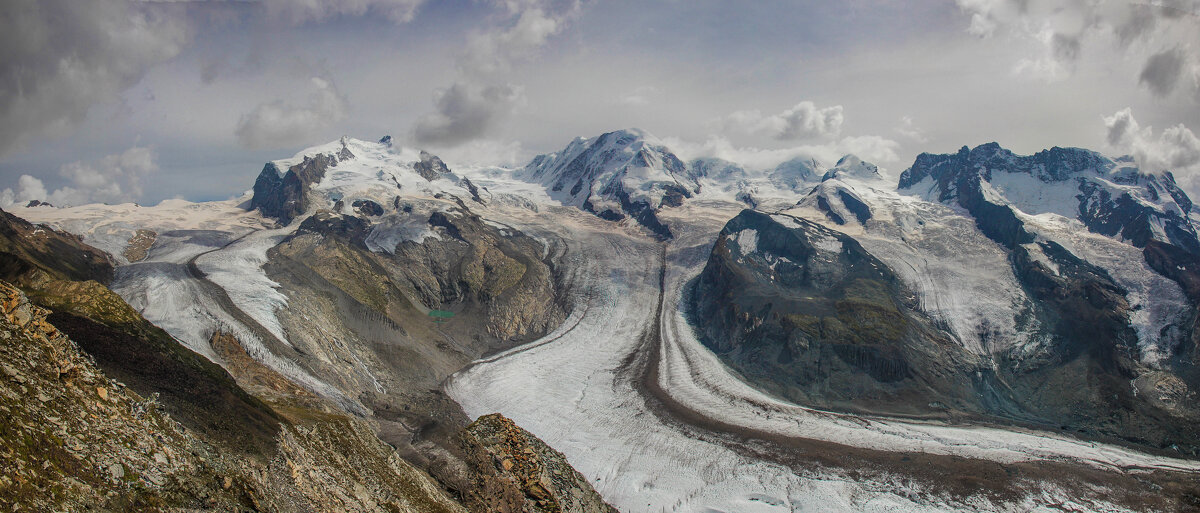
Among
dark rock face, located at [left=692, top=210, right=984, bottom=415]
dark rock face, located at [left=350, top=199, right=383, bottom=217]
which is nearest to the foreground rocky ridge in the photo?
dark rock face, located at [left=692, top=210, right=984, bottom=415]

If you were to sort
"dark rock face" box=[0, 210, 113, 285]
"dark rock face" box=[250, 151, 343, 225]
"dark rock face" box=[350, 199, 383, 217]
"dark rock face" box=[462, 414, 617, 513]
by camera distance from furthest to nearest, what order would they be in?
"dark rock face" box=[250, 151, 343, 225] < "dark rock face" box=[350, 199, 383, 217] < "dark rock face" box=[0, 210, 113, 285] < "dark rock face" box=[462, 414, 617, 513]

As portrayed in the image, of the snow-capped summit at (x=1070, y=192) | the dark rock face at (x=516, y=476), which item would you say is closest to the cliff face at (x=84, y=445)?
the dark rock face at (x=516, y=476)

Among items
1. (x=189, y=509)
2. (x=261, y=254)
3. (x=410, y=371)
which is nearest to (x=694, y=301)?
(x=410, y=371)

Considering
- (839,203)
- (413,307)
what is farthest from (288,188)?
(839,203)

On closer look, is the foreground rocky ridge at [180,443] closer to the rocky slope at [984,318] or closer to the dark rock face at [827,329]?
the dark rock face at [827,329]

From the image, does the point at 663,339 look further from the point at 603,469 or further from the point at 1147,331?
the point at 1147,331

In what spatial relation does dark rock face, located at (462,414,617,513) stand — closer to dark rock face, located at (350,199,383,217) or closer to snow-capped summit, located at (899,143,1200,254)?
snow-capped summit, located at (899,143,1200,254)

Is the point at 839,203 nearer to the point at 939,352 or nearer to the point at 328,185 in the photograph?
the point at 939,352

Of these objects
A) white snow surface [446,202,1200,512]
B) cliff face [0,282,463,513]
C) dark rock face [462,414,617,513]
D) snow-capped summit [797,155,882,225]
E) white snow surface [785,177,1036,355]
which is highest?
snow-capped summit [797,155,882,225]
